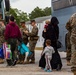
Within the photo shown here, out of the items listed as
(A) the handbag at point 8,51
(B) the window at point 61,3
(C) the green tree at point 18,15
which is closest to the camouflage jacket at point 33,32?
(A) the handbag at point 8,51

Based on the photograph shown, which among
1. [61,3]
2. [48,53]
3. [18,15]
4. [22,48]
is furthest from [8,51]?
[18,15]

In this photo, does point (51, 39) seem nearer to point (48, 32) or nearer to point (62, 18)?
point (48, 32)

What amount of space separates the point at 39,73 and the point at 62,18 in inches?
317

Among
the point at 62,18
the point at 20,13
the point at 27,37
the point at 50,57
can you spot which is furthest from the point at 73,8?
the point at 20,13

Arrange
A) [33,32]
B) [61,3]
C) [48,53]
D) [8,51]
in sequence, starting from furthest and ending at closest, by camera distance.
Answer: [61,3], [33,32], [8,51], [48,53]

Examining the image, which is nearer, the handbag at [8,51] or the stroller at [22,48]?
the handbag at [8,51]

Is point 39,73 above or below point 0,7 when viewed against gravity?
below

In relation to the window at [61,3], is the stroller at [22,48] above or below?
below

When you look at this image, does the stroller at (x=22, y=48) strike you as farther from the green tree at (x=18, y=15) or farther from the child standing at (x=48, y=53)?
the green tree at (x=18, y=15)

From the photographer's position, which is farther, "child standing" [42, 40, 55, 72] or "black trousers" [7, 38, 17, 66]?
"black trousers" [7, 38, 17, 66]

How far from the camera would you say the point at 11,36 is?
1373 centimetres

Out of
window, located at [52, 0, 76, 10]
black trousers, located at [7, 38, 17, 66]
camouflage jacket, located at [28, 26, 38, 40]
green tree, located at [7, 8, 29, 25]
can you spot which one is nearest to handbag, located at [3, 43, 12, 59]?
black trousers, located at [7, 38, 17, 66]

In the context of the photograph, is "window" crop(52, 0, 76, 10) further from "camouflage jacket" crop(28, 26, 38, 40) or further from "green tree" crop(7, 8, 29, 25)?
"green tree" crop(7, 8, 29, 25)

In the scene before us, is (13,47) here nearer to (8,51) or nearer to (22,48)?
(8,51)
